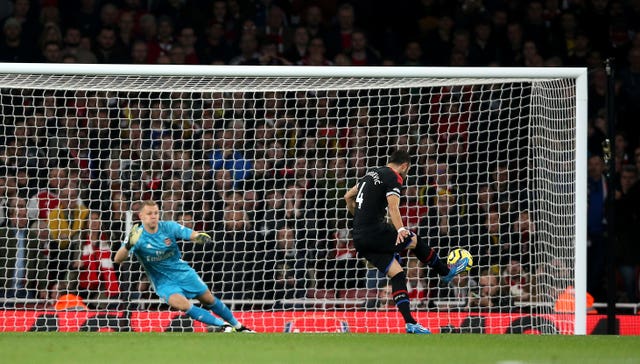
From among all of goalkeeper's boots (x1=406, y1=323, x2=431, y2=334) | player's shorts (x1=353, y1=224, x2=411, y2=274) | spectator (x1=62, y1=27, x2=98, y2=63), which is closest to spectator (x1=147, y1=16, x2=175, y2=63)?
spectator (x1=62, y1=27, x2=98, y2=63)

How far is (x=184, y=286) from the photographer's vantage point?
10.2 m

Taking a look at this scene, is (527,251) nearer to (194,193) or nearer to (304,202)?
(304,202)

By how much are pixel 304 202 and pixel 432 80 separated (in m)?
1.96

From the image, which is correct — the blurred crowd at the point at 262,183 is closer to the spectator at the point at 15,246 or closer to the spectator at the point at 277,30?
the spectator at the point at 15,246

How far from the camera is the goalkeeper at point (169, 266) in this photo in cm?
991

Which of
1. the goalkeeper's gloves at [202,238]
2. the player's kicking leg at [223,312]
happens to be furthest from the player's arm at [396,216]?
the player's kicking leg at [223,312]

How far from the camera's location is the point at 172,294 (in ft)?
32.9

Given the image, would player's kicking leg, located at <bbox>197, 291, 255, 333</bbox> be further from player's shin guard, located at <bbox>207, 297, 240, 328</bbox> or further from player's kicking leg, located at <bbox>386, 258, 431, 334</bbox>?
player's kicking leg, located at <bbox>386, 258, 431, 334</bbox>

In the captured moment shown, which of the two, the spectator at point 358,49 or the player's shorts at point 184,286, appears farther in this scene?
the spectator at point 358,49

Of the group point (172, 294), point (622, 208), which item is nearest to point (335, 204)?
point (172, 294)

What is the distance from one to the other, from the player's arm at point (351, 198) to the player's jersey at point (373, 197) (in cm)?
17

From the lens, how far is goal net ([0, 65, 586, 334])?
1070cm

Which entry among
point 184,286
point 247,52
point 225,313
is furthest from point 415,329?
point 247,52

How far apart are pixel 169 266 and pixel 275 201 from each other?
67.1 inches
